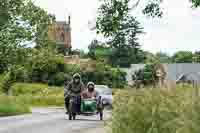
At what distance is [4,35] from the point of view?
41.7 meters

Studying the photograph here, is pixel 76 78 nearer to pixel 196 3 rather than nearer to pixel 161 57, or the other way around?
pixel 196 3

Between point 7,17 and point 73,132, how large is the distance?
19.7 m

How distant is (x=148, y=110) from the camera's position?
1417 cm

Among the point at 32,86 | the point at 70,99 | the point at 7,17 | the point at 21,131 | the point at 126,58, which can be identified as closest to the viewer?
the point at 21,131

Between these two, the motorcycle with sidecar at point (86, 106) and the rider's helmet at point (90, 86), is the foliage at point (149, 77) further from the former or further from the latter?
the motorcycle with sidecar at point (86, 106)

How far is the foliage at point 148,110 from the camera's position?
41.8ft

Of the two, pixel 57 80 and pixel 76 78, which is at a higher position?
pixel 76 78

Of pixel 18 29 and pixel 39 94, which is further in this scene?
pixel 39 94

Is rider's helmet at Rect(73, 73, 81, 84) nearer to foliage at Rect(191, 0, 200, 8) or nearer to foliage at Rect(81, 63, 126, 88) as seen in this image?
foliage at Rect(191, 0, 200, 8)

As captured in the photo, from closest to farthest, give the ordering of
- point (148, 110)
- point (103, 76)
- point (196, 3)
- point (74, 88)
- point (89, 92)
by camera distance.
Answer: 1. point (196, 3)
2. point (148, 110)
3. point (74, 88)
4. point (89, 92)
5. point (103, 76)

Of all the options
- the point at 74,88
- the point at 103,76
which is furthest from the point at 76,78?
the point at 103,76

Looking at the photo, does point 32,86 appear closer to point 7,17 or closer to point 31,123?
point 7,17

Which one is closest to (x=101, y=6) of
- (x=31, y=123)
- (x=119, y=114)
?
(x=119, y=114)

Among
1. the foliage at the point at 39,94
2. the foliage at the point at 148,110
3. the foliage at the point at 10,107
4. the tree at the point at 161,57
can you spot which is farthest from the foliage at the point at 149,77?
the foliage at the point at 39,94
